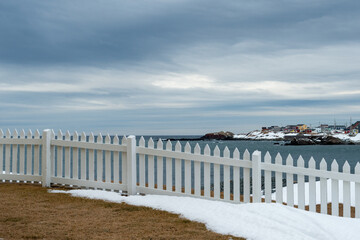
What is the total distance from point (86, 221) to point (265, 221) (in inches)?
117

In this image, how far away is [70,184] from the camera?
10.3 m

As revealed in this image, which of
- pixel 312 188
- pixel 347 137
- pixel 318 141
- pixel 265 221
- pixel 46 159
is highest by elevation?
pixel 46 159

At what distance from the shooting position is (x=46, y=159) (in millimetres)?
10422

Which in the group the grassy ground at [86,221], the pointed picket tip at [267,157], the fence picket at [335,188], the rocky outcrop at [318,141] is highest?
the pointed picket tip at [267,157]

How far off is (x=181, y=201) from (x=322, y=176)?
113 inches

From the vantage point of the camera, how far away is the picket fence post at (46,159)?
10336mm

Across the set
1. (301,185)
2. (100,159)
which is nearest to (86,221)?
(100,159)

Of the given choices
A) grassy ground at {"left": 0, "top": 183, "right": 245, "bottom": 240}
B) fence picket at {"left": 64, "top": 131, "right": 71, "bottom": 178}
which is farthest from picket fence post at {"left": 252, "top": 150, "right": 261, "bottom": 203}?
fence picket at {"left": 64, "top": 131, "right": 71, "bottom": 178}

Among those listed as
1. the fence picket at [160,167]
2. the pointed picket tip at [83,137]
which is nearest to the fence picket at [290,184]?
the fence picket at [160,167]

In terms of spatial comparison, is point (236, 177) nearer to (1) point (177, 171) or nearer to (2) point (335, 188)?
(1) point (177, 171)

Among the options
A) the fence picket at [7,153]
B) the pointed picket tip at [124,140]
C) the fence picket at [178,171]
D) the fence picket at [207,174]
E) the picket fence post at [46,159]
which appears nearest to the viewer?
the fence picket at [207,174]

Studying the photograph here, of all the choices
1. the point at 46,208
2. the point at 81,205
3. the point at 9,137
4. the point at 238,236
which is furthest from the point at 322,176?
the point at 9,137

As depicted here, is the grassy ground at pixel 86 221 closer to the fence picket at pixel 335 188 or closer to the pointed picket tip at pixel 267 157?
the pointed picket tip at pixel 267 157

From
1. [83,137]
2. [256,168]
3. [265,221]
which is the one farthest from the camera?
[83,137]
